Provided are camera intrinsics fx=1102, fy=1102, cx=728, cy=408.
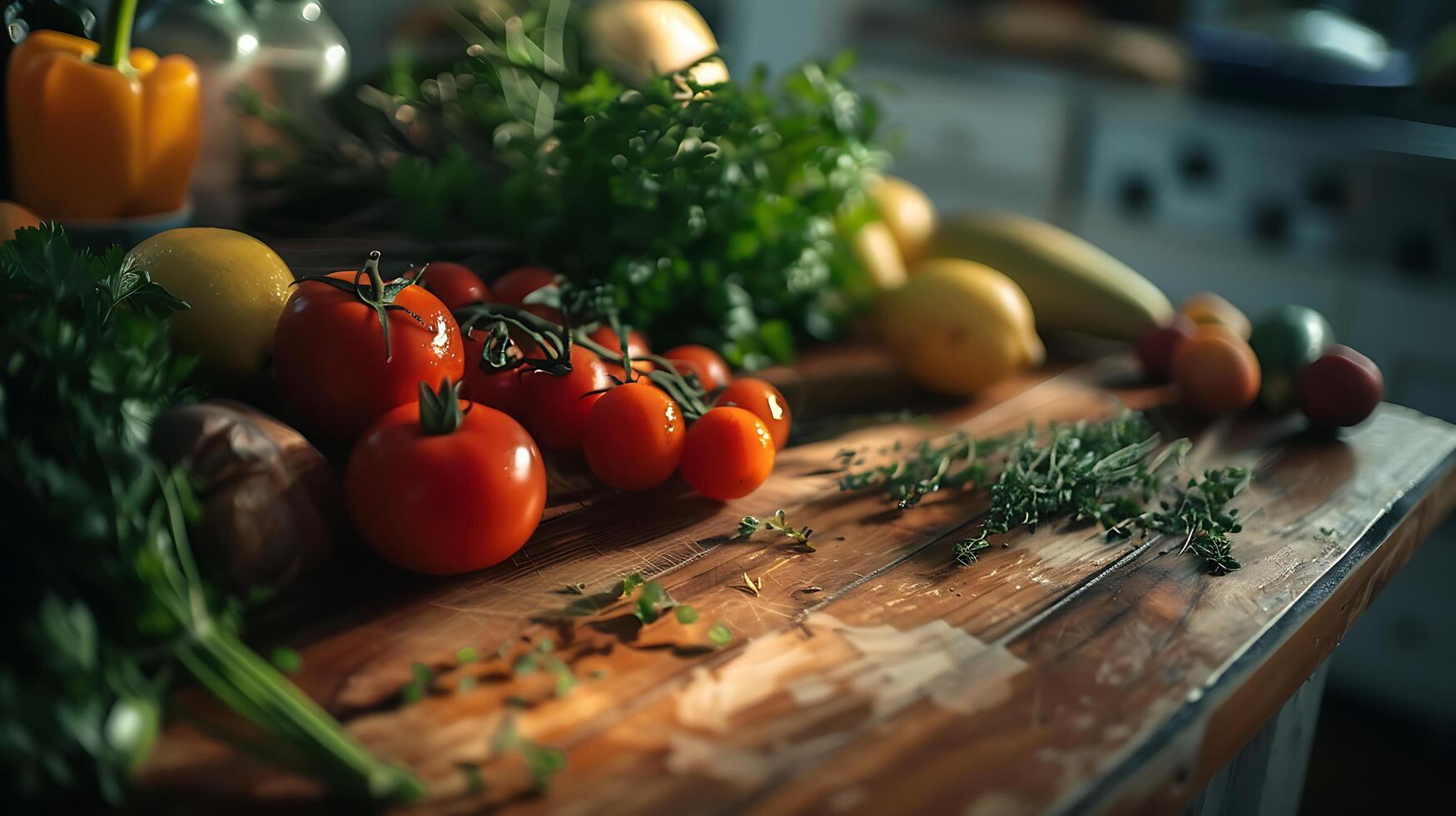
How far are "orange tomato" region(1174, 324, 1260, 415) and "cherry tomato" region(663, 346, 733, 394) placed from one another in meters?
0.49

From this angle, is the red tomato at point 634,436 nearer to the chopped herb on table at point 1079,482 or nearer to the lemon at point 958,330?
the chopped herb on table at point 1079,482

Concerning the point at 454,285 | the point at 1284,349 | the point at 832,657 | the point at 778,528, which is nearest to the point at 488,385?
the point at 454,285

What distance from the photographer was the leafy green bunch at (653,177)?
3.29ft

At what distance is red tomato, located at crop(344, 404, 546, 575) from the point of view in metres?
0.68

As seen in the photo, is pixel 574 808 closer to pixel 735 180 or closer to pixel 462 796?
pixel 462 796

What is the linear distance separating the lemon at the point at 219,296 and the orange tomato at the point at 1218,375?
86cm

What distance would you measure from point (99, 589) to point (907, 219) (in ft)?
3.44

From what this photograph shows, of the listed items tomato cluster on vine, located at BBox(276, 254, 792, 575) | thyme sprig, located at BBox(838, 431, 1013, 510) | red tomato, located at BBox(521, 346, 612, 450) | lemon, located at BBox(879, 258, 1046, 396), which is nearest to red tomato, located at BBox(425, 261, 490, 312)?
tomato cluster on vine, located at BBox(276, 254, 792, 575)

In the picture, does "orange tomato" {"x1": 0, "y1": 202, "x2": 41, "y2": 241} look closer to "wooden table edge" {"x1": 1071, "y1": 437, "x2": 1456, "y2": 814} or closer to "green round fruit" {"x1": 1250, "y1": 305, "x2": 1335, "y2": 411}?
"wooden table edge" {"x1": 1071, "y1": 437, "x2": 1456, "y2": 814}

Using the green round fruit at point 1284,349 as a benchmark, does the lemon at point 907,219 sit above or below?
above

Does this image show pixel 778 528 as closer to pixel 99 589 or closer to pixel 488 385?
pixel 488 385

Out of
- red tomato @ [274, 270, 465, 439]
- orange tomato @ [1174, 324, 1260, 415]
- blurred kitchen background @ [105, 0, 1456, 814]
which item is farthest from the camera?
blurred kitchen background @ [105, 0, 1456, 814]

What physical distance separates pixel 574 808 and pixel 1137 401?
84cm

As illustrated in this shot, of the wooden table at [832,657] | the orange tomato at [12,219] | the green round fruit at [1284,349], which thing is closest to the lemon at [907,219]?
the green round fruit at [1284,349]
